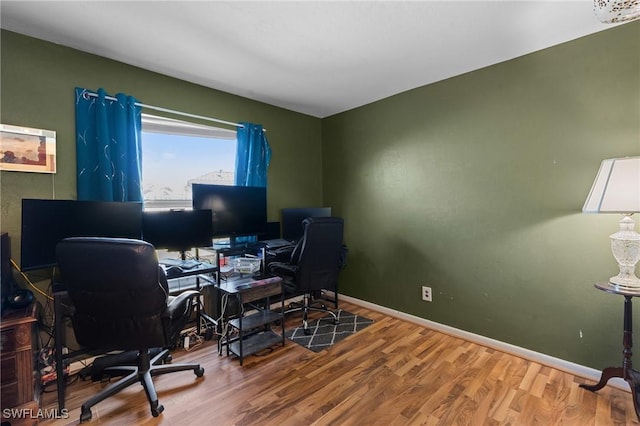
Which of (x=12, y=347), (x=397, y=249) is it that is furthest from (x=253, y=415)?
(x=397, y=249)

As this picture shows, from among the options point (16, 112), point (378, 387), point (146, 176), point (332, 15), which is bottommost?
point (378, 387)

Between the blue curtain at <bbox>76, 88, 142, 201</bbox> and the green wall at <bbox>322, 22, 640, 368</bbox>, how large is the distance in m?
2.40

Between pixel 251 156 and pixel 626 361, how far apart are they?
3.37m

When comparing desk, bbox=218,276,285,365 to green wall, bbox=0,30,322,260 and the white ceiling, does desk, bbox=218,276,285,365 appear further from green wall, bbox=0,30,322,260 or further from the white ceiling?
the white ceiling

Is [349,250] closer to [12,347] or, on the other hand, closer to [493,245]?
[493,245]

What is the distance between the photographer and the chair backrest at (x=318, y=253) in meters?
2.65

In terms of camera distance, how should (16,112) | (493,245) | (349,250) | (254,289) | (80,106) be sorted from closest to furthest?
(16,112)
(80,106)
(254,289)
(493,245)
(349,250)

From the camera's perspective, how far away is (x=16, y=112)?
1925mm

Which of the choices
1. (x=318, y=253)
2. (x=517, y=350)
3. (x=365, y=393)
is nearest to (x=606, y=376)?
(x=517, y=350)

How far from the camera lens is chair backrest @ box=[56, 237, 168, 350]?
1497mm

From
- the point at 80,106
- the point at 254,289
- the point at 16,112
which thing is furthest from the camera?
the point at 254,289

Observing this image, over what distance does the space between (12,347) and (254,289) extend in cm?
139

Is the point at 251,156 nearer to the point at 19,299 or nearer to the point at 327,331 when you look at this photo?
the point at 327,331

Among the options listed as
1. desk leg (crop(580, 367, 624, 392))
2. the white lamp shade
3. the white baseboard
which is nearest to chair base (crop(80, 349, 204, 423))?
the white baseboard
